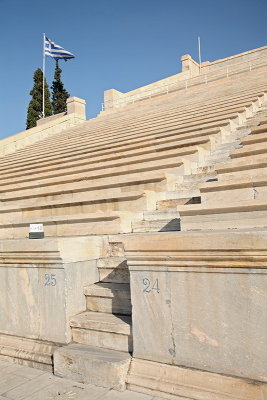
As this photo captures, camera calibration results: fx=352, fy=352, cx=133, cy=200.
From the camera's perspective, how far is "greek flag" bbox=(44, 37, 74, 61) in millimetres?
22281

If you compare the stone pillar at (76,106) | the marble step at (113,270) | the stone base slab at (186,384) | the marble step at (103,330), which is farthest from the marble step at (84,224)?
the stone pillar at (76,106)

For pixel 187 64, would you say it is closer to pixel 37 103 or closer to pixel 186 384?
pixel 37 103

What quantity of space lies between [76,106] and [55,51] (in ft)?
26.7

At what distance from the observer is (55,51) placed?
74.4 feet

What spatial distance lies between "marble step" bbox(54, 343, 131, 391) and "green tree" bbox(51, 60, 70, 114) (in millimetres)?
33385

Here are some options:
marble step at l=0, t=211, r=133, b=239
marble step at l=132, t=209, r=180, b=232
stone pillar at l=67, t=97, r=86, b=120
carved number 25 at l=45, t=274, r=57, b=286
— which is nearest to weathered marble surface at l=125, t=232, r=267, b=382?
carved number 25 at l=45, t=274, r=57, b=286

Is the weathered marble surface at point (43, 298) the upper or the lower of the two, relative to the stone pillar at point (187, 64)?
lower

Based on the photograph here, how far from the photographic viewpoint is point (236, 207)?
11.1ft

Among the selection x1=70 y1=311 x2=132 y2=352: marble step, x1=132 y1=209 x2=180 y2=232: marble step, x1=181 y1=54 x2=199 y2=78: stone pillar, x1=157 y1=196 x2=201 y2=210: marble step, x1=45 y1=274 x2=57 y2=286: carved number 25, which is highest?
x1=181 y1=54 x2=199 y2=78: stone pillar

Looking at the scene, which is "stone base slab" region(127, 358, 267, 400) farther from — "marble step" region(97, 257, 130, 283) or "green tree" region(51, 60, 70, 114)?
"green tree" region(51, 60, 70, 114)

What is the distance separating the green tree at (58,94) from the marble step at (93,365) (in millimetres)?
33385

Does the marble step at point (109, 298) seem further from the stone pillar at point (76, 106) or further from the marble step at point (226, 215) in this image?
the stone pillar at point (76, 106)

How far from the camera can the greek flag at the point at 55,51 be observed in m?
22.3

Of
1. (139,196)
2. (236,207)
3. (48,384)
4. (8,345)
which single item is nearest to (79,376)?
(48,384)
